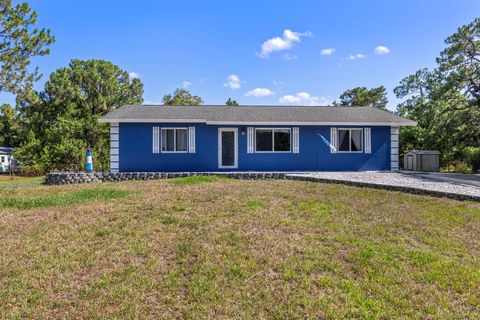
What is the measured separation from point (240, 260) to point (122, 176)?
33.6 ft

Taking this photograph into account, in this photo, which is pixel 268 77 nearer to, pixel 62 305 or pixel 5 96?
pixel 5 96

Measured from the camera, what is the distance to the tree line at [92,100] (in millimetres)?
9570

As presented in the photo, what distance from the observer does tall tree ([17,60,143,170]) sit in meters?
20.7

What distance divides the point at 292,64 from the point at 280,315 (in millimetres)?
18909

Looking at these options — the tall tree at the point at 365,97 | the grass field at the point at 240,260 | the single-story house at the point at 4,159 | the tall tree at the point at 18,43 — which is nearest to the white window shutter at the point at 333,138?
the grass field at the point at 240,260

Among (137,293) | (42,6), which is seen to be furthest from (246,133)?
(137,293)

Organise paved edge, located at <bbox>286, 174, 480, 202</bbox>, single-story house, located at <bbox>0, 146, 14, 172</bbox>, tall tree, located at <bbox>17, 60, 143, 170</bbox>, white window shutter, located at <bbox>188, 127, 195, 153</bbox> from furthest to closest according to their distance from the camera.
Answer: single-story house, located at <bbox>0, 146, 14, 172</bbox> < tall tree, located at <bbox>17, 60, 143, 170</bbox> < white window shutter, located at <bbox>188, 127, 195, 153</bbox> < paved edge, located at <bbox>286, 174, 480, 202</bbox>

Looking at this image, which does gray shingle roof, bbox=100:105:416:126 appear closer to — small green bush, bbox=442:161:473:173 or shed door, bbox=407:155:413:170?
shed door, bbox=407:155:413:170

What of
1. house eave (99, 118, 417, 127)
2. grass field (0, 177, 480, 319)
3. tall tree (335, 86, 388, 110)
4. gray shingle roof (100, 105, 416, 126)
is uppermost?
tall tree (335, 86, 388, 110)

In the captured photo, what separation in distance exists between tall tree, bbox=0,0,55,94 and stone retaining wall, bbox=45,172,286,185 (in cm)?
379

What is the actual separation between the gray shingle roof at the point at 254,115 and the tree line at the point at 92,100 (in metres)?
4.06

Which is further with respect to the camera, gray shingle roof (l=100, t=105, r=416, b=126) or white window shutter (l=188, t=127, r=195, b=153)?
white window shutter (l=188, t=127, r=195, b=153)

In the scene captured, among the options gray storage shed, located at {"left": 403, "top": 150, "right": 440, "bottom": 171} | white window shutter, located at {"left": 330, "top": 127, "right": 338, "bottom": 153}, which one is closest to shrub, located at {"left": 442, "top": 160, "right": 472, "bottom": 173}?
gray storage shed, located at {"left": 403, "top": 150, "right": 440, "bottom": 171}

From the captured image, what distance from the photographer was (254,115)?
15094 mm
